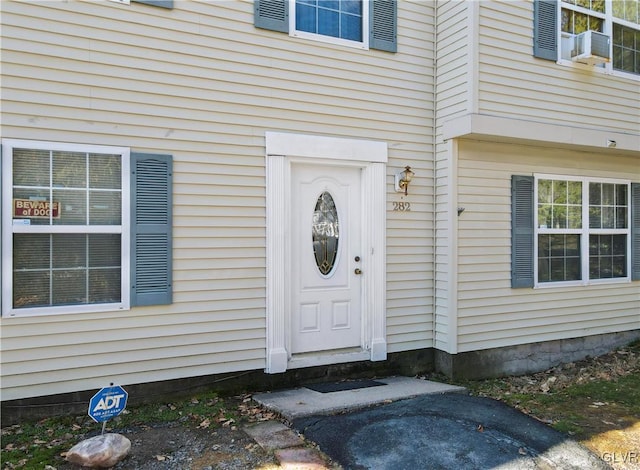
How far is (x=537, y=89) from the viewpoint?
5613 millimetres

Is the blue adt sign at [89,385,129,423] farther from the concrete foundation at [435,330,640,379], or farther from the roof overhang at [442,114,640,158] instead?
the roof overhang at [442,114,640,158]

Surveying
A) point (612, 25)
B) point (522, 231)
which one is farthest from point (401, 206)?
point (612, 25)

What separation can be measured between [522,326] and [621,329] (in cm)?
190

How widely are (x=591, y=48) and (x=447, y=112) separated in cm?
197

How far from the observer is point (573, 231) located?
611cm

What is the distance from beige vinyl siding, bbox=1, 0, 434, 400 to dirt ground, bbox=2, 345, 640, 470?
63 centimetres

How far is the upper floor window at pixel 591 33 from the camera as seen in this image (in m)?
5.66

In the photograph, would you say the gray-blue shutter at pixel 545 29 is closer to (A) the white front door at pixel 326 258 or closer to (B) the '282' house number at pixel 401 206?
(B) the '282' house number at pixel 401 206

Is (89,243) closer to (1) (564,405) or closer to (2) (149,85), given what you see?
(2) (149,85)

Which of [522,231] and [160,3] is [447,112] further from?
[160,3]

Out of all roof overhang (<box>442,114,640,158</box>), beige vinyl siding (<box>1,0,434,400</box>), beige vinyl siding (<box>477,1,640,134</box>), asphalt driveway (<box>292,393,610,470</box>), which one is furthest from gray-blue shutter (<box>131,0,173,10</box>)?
asphalt driveway (<box>292,393,610,470</box>)

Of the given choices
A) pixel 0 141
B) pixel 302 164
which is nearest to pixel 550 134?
pixel 302 164

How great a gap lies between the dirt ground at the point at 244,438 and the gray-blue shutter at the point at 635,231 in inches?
97.6

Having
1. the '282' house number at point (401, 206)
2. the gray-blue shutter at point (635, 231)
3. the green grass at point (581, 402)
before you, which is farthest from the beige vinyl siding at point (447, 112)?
the gray-blue shutter at point (635, 231)
